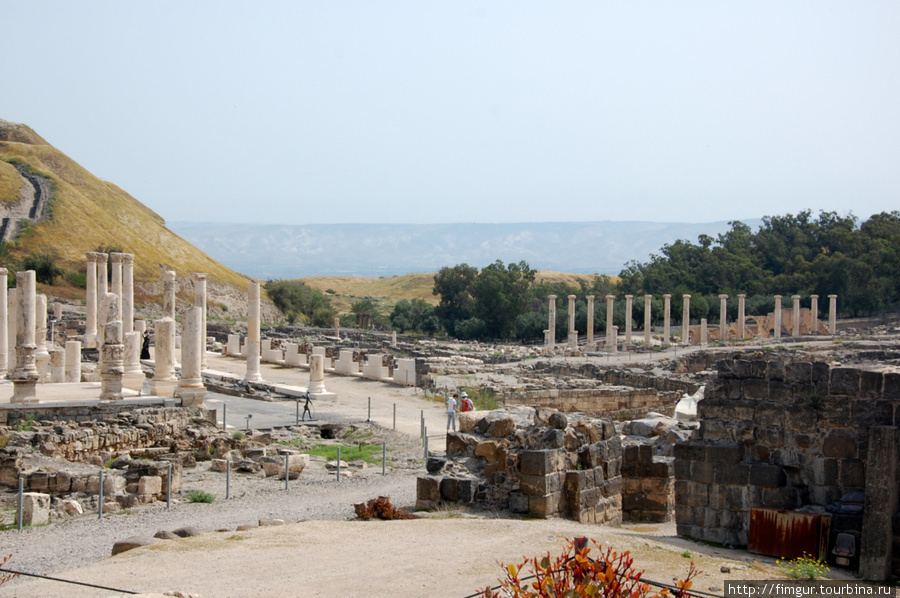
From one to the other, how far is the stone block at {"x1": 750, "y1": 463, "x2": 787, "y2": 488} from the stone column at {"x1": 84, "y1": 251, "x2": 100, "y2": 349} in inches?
1125

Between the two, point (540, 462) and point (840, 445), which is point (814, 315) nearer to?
point (540, 462)

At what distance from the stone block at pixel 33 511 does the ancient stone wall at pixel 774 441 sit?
8778mm

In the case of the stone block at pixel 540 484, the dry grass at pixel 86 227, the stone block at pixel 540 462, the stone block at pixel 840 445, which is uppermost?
the dry grass at pixel 86 227

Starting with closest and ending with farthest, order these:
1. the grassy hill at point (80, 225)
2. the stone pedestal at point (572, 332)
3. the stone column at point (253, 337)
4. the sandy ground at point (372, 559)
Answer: the sandy ground at point (372, 559), the stone column at point (253, 337), the stone pedestal at point (572, 332), the grassy hill at point (80, 225)

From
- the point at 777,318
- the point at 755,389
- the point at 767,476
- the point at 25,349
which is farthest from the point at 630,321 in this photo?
the point at 767,476

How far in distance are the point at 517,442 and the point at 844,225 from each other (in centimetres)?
8310

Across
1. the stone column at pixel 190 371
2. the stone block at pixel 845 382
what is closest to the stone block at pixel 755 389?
the stone block at pixel 845 382

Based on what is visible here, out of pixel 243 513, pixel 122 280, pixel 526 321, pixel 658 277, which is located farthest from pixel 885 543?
pixel 658 277

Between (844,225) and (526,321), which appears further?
(844,225)

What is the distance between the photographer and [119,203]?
3629 inches

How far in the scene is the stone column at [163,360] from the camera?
71.2 ft

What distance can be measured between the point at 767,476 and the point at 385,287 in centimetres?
13207

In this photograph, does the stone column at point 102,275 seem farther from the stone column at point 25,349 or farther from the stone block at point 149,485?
the stone block at point 149,485

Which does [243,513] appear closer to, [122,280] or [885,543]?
[885,543]
